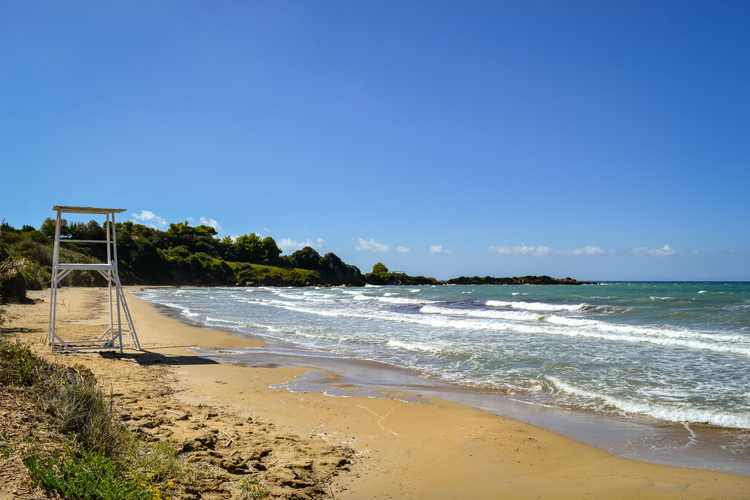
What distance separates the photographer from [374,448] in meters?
5.12

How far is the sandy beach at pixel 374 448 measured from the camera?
418cm

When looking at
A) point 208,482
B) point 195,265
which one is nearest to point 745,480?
point 208,482

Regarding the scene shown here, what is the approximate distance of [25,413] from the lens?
3.93 meters

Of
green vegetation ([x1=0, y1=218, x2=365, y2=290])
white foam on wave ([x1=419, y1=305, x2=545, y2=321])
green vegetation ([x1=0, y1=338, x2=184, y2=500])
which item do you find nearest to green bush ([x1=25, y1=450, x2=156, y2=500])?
green vegetation ([x1=0, y1=338, x2=184, y2=500])

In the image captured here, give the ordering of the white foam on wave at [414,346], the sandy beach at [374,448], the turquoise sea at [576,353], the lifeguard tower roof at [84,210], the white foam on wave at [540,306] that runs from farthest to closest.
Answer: the white foam on wave at [540,306]
the white foam on wave at [414,346]
the lifeguard tower roof at [84,210]
the turquoise sea at [576,353]
the sandy beach at [374,448]

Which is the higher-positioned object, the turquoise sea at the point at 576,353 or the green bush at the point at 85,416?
the green bush at the point at 85,416

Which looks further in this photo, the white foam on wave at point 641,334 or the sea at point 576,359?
the white foam on wave at point 641,334

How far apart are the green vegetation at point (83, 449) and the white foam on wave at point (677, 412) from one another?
6427 millimetres

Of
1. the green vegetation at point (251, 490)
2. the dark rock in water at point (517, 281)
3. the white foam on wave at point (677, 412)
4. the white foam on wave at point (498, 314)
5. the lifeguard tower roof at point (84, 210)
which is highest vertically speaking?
the lifeguard tower roof at point (84, 210)

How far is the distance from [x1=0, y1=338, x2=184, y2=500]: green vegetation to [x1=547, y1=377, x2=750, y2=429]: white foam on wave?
21.1 ft

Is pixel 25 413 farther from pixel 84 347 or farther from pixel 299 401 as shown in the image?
pixel 84 347

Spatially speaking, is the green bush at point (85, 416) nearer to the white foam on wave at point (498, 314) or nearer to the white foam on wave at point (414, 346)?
the white foam on wave at point (414, 346)

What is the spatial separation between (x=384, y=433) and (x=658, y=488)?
289cm

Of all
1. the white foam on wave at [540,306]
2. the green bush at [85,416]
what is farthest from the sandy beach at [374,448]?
the white foam on wave at [540,306]
